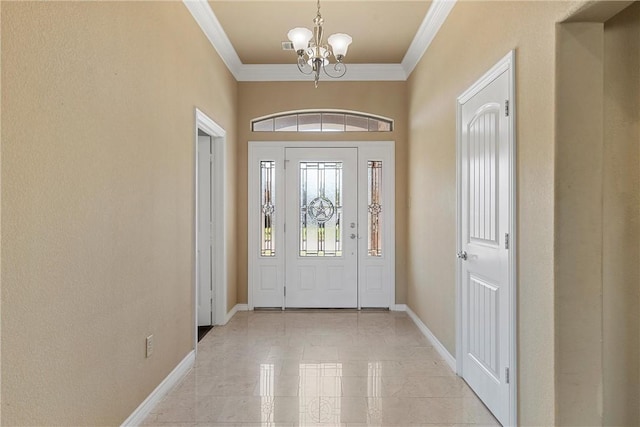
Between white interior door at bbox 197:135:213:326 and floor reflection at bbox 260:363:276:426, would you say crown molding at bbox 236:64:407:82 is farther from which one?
floor reflection at bbox 260:363:276:426

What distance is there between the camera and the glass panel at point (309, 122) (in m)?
5.20

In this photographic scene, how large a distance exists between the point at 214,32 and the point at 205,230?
80.3 inches

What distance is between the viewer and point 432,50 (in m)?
3.88

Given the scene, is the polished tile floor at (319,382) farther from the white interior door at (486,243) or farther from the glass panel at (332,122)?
the glass panel at (332,122)

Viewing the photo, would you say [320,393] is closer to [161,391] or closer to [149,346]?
[161,391]

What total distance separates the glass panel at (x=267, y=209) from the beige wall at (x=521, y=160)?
6.69ft

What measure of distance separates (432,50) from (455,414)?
10.4 feet

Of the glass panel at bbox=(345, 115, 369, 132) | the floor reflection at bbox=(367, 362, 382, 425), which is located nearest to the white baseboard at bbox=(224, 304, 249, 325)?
the floor reflection at bbox=(367, 362, 382, 425)

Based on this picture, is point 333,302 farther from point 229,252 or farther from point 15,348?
point 15,348

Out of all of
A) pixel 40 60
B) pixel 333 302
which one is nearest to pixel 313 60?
pixel 40 60

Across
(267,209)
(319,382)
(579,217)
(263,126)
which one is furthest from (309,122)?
(579,217)

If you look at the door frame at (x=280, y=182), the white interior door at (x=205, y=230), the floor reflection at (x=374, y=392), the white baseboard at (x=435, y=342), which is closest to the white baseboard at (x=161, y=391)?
the white interior door at (x=205, y=230)

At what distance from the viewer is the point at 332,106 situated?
16.8 ft

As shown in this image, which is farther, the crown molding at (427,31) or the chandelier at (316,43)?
the crown molding at (427,31)
